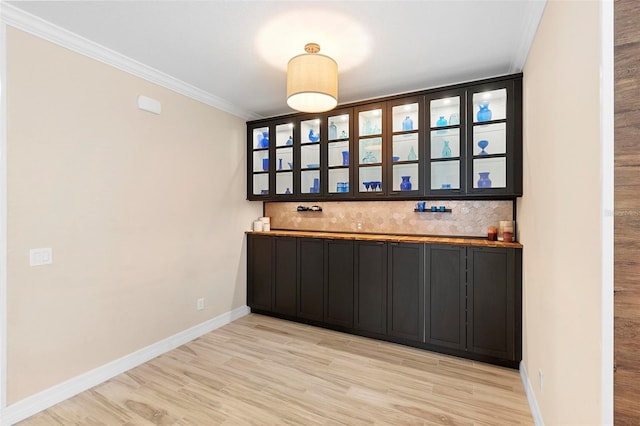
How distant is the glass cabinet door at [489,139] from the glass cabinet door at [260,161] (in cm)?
241

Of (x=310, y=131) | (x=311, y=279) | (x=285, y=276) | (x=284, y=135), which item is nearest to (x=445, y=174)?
(x=310, y=131)

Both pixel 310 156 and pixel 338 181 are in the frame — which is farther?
pixel 310 156

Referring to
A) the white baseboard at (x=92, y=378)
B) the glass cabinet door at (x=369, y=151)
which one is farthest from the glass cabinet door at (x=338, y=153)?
the white baseboard at (x=92, y=378)

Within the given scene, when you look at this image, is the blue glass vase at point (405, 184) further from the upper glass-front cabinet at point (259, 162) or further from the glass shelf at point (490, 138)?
the upper glass-front cabinet at point (259, 162)

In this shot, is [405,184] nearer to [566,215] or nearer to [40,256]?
[566,215]

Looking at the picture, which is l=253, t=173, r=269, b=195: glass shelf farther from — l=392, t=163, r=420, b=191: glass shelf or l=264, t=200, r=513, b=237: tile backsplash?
l=392, t=163, r=420, b=191: glass shelf

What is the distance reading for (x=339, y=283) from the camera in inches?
135

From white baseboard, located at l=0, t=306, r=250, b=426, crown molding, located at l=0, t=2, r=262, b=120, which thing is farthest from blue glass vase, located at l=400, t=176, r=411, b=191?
white baseboard, located at l=0, t=306, r=250, b=426

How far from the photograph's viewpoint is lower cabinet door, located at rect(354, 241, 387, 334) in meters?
3.18

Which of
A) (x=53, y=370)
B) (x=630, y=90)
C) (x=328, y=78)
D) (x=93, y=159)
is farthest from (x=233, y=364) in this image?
(x=630, y=90)

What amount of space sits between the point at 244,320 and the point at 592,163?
3.70m

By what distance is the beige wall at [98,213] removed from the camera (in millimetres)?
2066

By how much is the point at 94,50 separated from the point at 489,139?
343 centimetres

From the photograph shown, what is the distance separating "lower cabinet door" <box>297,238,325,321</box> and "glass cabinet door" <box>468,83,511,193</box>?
1.78 meters
